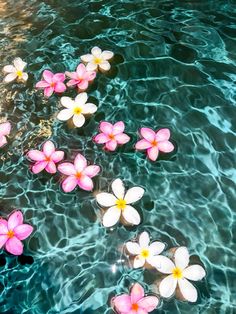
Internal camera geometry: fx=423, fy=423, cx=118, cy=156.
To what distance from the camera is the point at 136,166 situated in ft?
9.60

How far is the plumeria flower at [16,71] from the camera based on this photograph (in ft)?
11.5

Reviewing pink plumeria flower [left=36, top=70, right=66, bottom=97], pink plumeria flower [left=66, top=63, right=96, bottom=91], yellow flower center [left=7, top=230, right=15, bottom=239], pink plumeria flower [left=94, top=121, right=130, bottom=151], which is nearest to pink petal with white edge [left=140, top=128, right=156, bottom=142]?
pink plumeria flower [left=94, top=121, right=130, bottom=151]

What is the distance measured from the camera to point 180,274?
242cm

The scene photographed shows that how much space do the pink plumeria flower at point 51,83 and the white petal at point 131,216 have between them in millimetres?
1208

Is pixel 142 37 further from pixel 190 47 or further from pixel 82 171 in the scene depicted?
pixel 82 171

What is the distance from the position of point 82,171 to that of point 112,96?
0.78m

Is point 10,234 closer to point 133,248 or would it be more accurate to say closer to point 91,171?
point 91,171

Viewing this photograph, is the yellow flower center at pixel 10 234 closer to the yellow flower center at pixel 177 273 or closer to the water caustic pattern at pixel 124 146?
the water caustic pattern at pixel 124 146

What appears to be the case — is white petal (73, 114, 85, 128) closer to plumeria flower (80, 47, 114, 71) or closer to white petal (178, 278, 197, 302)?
plumeria flower (80, 47, 114, 71)

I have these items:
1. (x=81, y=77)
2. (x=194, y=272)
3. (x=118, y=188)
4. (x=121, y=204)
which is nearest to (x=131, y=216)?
(x=121, y=204)

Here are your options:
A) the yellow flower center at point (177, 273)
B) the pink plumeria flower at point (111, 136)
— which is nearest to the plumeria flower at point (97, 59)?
the pink plumeria flower at point (111, 136)

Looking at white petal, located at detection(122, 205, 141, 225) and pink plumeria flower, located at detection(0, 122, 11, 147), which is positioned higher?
pink plumeria flower, located at detection(0, 122, 11, 147)

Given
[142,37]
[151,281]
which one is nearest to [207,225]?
[151,281]

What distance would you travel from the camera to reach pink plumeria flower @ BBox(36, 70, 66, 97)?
132 inches
